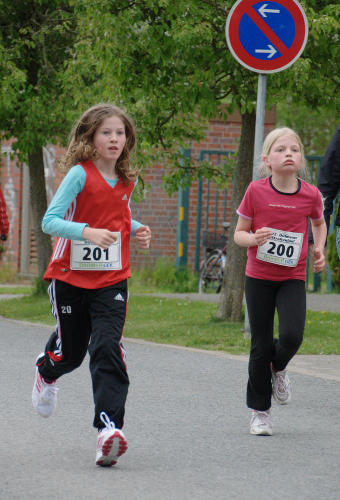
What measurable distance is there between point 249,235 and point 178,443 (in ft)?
3.79

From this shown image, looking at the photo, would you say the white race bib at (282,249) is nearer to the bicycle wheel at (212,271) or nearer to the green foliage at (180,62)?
the green foliage at (180,62)

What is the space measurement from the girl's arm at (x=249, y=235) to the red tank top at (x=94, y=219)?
705 millimetres

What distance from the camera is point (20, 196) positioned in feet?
68.9

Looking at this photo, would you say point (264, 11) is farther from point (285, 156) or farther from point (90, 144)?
point (90, 144)

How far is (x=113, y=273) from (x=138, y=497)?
47.0 inches

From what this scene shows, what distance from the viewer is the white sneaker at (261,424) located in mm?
5879

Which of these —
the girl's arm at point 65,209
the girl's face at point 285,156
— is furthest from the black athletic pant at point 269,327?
the girl's arm at point 65,209

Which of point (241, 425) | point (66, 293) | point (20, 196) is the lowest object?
point (20, 196)

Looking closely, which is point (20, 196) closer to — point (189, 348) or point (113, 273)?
point (189, 348)

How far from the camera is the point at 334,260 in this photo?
16.2 metres

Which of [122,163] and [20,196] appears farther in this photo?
[20,196]

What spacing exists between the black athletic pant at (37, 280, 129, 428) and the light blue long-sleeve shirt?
0.36m

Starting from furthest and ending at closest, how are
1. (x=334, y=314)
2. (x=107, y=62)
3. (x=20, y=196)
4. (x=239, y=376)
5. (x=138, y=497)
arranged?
(x=20, y=196), (x=334, y=314), (x=107, y=62), (x=239, y=376), (x=138, y=497)

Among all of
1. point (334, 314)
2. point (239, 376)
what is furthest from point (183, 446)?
point (334, 314)
